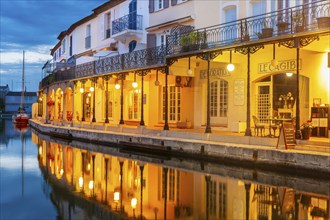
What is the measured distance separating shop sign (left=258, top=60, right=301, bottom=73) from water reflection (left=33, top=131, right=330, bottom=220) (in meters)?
6.33

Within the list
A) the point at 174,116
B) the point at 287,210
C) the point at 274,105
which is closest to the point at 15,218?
the point at 287,210

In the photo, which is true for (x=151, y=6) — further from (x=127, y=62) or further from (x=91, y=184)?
(x=91, y=184)

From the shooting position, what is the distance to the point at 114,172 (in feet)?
49.6

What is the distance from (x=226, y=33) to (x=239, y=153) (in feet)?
23.2

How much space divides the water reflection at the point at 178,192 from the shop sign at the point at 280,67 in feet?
20.8

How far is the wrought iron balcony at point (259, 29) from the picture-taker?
1532 centimetres

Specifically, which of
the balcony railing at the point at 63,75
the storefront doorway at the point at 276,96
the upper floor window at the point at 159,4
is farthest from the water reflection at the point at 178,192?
the balcony railing at the point at 63,75

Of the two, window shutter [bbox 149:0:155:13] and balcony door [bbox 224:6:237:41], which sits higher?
window shutter [bbox 149:0:155:13]

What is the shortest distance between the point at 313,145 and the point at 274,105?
6471mm

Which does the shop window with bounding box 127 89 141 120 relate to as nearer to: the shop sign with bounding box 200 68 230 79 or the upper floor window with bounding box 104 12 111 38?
the upper floor window with bounding box 104 12 111 38

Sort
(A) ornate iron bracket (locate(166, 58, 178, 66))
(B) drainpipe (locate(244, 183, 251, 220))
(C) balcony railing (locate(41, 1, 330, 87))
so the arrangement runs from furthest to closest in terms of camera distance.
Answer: (A) ornate iron bracket (locate(166, 58, 178, 66))
(C) balcony railing (locate(41, 1, 330, 87))
(B) drainpipe (locate(244, 183, 251, 220))

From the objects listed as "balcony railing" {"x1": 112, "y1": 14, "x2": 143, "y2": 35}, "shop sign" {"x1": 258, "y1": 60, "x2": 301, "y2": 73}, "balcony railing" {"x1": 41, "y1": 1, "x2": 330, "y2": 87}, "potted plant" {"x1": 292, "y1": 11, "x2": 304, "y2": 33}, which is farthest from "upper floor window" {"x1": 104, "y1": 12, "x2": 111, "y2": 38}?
"potted plant" {"x1": 292, "y1": 11, "x2": 304, "y2": 33}

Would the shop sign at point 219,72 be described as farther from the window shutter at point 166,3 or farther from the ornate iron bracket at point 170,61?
the window shutter at point 166,3

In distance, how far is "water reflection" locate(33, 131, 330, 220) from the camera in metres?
9.48
